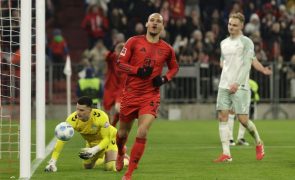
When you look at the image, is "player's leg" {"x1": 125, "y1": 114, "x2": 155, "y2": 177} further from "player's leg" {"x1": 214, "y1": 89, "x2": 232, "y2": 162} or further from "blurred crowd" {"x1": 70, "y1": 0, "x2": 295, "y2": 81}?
"blurred crowd" {"x1": 70, "y1": 0, "x2": 295, "y2": 81}

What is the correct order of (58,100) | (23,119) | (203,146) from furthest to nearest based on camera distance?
1. (58,100)
2. (203,146)
3. (23,119)

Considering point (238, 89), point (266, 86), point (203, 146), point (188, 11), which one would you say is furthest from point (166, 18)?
point (238, 89)

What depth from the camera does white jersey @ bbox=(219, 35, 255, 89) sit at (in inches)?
601

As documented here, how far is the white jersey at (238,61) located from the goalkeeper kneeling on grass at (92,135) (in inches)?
97.8

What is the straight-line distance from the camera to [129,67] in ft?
40.3

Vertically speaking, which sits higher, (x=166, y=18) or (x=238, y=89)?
(x=166, y=18)

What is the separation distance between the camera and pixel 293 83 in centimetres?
3005

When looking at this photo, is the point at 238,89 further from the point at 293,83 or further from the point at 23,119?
the point at 293,83

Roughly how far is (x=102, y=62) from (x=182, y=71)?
264 cm

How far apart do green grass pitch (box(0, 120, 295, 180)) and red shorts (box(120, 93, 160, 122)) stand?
2.82 feet

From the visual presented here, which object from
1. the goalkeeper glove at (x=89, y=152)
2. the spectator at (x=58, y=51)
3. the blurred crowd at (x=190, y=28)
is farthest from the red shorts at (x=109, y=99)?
the spectator at (x=58, y=51)

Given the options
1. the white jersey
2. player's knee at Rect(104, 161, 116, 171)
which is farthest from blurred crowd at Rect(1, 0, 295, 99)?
player's knee at Rect(104, 161, 116, 171)

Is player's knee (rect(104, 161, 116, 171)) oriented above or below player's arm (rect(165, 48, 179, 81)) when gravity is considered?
below

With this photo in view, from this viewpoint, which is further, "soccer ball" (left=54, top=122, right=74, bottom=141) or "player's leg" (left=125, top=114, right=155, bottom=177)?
"soccer ball" (left=54, top=122, right=74, bottom=141)
